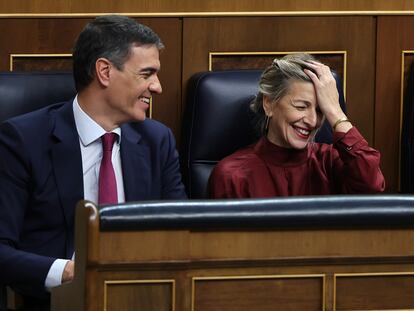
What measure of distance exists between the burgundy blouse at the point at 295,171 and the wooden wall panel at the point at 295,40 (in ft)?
1.07

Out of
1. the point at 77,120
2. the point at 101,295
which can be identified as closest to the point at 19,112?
the point at 77,120

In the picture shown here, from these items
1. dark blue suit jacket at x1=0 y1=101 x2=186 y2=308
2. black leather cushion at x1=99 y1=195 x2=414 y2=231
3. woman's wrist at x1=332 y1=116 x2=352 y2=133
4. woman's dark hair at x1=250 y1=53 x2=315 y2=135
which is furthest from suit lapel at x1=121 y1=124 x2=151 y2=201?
black leather cushion at x1=99 y1=195 x2=414 y2=231

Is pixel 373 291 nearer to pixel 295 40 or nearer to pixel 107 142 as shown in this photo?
pixel 107 142

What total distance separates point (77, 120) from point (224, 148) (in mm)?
322

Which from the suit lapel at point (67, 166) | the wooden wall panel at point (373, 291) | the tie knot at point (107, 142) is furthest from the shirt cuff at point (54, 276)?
the wooden wall panel at point (373, 291)

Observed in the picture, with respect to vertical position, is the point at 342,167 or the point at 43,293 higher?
the point at 342,167

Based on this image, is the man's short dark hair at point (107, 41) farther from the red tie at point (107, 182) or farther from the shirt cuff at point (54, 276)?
the shirt cuff at point (54, 276)

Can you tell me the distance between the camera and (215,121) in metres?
1.99

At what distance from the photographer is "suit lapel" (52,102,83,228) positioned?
1.76m

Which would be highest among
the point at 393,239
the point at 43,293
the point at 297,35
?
the point at 297,35

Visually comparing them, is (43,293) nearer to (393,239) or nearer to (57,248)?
(57,248)

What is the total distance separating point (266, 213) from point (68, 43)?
3.41ft

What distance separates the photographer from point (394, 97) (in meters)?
2.29

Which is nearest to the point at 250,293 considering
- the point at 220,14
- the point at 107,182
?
the point at 107,182
